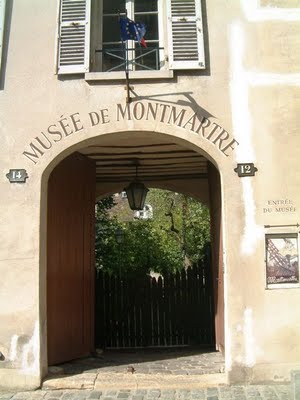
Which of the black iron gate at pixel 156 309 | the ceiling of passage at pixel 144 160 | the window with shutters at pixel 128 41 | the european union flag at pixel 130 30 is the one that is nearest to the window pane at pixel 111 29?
the window with shutters at pixel 128 41

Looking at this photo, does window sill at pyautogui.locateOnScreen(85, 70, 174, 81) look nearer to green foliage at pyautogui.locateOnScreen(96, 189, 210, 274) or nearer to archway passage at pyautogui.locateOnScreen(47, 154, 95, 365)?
archway passage at pyautogui.locateOnScreen(47, 154, 95, 365)

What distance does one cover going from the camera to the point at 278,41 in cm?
670

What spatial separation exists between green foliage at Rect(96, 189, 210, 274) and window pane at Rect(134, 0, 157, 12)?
6.25 m

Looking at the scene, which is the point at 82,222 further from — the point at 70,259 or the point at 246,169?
the point at 246,169

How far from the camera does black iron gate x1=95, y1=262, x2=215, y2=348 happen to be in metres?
9.69

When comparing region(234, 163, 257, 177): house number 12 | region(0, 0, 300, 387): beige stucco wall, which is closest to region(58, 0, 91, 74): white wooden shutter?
region(0, 0, 300, 387): beige stucco wall

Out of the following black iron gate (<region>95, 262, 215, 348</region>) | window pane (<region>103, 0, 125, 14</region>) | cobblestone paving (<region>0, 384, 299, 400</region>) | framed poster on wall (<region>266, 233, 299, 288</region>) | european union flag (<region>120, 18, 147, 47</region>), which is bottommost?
cobblestone paving (<region>0, 384, 299, 400</region>)

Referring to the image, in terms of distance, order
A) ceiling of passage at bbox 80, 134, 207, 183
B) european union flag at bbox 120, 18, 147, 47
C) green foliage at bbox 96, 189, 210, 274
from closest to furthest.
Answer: european union flag at bbox 120, 18, 147, 47, ceiling of passage at bbox 80, 134, 207, 183, green foliage at bbox 96, 189, 210, 274

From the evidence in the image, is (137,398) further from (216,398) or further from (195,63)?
(195,63)

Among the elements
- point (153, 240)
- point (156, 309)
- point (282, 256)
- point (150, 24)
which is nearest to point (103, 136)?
point (150, 24)

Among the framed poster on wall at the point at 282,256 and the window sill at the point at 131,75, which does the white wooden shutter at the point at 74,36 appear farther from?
the framed poster on wall at the point at 282,256

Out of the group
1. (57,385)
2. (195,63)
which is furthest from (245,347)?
(195,63)

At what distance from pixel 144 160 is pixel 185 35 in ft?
9.29

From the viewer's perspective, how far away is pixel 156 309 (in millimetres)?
9859
